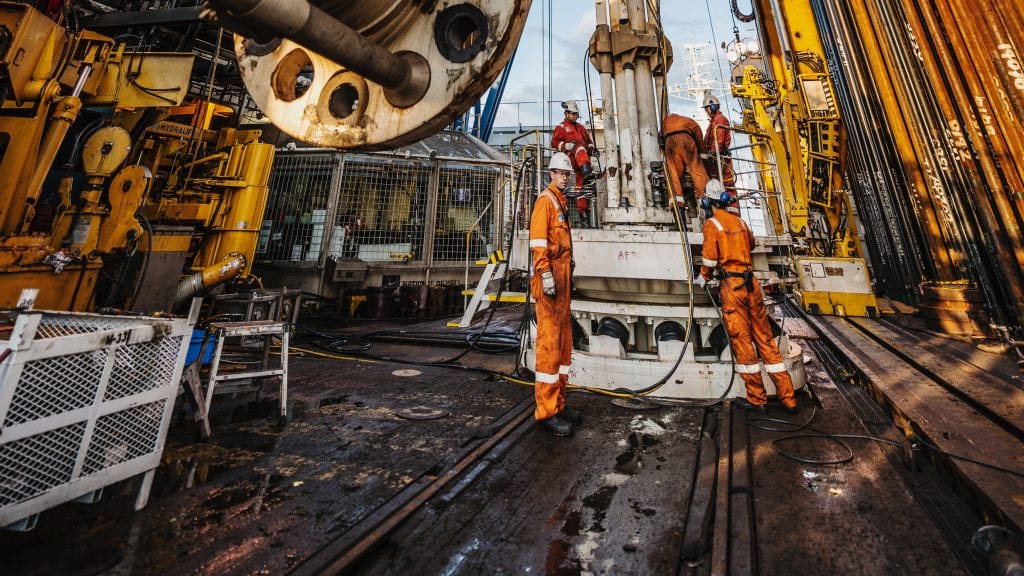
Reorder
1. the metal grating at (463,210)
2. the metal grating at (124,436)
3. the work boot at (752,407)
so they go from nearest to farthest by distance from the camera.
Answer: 1. the metal grating at (124,436)
2. the work boot at (752,407)
3. the metal grating at (463,210)

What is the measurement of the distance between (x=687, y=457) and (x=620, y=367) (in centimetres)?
125

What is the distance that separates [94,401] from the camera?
154 cm

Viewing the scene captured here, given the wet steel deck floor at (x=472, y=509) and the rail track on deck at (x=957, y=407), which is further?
the rail track on deck at (x=957, y=407)

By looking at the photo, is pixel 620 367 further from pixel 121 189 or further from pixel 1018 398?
pixel 121 189

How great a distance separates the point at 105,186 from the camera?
15.2ft

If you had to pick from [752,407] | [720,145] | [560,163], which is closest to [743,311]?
[752,407]

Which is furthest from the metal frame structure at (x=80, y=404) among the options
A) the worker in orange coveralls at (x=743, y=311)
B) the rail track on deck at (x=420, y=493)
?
the worker in orange coveralls at (x=743, y=311)

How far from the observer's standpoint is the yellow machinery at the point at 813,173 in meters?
7.44

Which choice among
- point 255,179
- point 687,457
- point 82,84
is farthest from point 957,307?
point 82,84

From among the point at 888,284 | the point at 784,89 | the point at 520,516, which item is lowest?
the point at 520,516

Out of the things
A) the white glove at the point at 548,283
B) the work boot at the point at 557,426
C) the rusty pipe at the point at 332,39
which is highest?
the rusty pipe at the point at 332,39

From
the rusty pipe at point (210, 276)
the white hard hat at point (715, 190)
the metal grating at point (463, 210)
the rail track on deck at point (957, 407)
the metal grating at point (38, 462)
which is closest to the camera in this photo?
the metal grating at point (38, 462)

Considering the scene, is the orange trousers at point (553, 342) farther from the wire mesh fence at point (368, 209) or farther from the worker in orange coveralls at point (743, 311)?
the wire mesh fence at point (368, 209)

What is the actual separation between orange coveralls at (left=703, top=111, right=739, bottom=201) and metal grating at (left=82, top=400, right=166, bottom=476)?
5.01 meters
